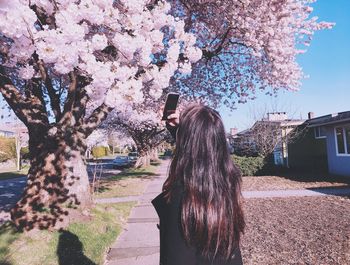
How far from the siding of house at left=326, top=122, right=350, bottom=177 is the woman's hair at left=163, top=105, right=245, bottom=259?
19295 millimetres

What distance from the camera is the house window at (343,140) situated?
19547mm

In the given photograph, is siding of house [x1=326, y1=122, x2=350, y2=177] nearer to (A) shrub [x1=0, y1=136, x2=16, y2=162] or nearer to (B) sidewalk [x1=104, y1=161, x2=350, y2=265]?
(B) sidewalk [x1=104, y1=161, x2=350, y2=265]

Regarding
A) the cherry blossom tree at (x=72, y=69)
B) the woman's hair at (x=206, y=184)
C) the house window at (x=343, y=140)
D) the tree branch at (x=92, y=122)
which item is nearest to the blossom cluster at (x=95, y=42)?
the cherry blossom tree at (x=72, y=69)

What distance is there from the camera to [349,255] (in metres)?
6.14

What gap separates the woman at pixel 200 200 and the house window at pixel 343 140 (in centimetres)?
1948

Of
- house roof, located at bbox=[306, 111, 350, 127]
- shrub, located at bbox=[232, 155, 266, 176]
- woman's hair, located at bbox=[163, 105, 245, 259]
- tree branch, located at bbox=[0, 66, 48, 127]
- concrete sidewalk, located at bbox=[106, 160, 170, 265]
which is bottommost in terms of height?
concrete sidewalk, located at bbox=[106, 160, 170, 265]

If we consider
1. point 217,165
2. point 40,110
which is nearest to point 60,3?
point 40,110

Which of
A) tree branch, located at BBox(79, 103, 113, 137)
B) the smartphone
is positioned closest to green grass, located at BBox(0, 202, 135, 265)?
tree branch, located at BBox(79, 103, 113, 137)

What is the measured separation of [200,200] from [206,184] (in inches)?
3.6

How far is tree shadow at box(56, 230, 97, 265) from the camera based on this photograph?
6.27 m

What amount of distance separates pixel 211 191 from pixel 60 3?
5.60m

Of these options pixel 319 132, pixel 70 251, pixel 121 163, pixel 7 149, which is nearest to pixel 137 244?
pixel 70 251

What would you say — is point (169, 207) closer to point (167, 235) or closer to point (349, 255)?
point (167, 235)

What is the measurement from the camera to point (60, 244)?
6.98m
